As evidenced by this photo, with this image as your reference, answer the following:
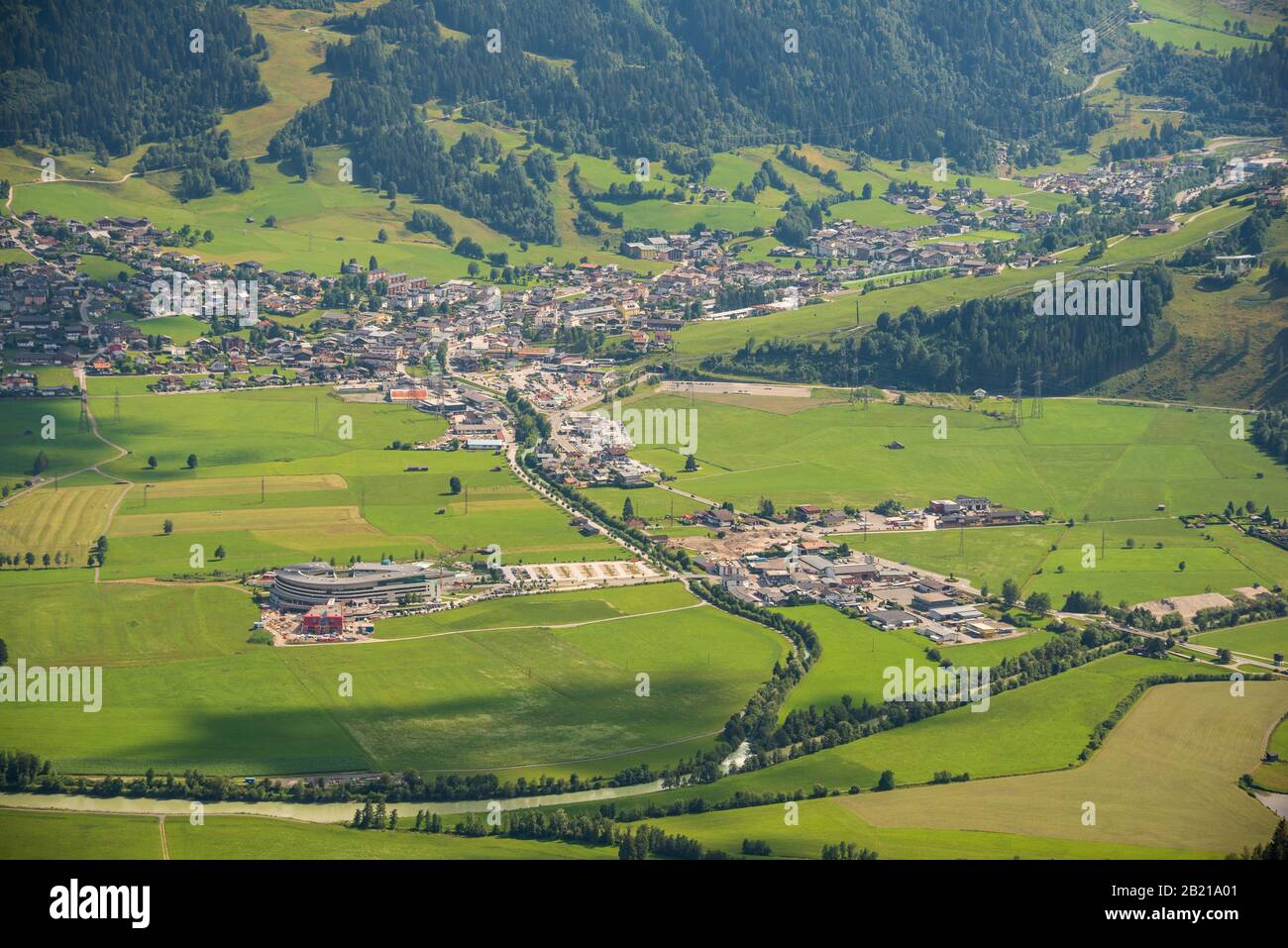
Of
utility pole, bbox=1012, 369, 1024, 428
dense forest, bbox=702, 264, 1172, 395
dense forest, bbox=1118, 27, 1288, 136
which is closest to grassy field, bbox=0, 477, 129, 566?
dense forest, bbox=702, 264, 1172, 395

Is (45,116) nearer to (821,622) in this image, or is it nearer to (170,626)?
(170,626)

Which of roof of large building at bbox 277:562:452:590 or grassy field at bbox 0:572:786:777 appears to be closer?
grassy field at bbox 0:572:786:777

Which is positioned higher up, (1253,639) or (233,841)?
(1253,639)

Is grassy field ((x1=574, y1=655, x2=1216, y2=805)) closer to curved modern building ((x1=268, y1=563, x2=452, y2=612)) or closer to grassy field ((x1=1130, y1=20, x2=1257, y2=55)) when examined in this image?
curved modern building ((x1=268, y1=563, x2=452, y2=612))

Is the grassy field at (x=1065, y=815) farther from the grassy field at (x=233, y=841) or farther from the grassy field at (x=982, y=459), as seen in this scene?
the grassy field at (x=982, y=459)

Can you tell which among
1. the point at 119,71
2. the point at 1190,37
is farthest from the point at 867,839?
the point at 1190,37

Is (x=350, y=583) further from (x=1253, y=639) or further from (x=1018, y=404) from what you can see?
(x=1018, y=404)

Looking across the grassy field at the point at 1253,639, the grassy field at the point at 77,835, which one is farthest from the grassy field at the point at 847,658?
the grassy field at the point at 77,835
